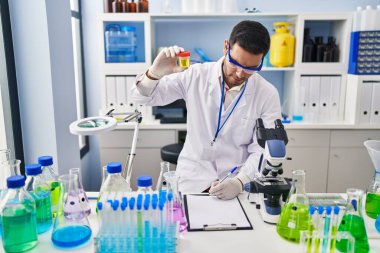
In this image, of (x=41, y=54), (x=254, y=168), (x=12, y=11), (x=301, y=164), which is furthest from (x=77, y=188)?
(x=301, y=164)

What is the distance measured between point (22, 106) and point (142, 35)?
167 cm

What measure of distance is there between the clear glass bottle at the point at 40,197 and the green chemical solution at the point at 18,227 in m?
0.08

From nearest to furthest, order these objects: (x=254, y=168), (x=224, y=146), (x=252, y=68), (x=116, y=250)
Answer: (x=116, y=250) → (x=252, y=68) → (x=254, y=168) → (x=224, y=146)

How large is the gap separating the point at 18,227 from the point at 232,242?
0.62m

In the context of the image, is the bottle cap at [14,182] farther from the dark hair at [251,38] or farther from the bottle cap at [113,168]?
the dark hair at [251,38]

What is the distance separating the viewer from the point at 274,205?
1.17 m

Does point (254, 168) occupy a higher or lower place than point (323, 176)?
higher

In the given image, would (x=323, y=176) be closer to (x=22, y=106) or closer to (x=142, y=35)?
(x=142, y=35)

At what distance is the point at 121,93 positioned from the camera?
298 centimetres

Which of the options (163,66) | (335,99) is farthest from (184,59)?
(335,99)

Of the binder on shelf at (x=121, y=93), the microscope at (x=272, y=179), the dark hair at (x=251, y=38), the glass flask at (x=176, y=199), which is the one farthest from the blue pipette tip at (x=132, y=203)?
the binder on shelf at (x=121, y=93)

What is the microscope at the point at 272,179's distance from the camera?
1113mm

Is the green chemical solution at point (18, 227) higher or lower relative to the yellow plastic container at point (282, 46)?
lower

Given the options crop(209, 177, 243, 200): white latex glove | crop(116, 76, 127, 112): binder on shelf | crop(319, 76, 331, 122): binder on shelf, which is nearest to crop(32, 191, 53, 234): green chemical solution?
crop(209, 177, 243, 200): white latex glove
